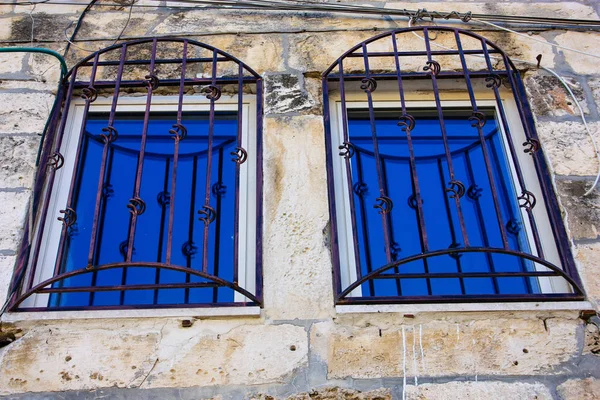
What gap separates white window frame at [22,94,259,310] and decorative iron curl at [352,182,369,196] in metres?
0.41

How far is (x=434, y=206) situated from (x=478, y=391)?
80cm

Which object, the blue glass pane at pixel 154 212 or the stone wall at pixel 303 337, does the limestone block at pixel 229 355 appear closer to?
the stone wall at pixel 303 337

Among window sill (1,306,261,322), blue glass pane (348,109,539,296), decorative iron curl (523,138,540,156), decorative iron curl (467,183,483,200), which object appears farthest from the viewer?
decorative iron curl (467,183,483,200)

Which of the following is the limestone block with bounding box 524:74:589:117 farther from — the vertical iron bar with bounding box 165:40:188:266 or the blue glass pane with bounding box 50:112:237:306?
the vertical iron bar with bounding box 165:40:188:266

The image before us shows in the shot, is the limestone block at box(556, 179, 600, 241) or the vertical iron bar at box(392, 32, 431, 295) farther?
the limestone block at box(556, 179, 600, 241)

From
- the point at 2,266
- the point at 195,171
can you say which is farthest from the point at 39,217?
the point at 195,171

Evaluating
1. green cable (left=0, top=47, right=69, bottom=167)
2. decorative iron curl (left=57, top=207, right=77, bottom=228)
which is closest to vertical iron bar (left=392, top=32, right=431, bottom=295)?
decorative iron curl (left=57, top=207, right=77, bottom=228)

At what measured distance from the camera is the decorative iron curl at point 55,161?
8.13ft

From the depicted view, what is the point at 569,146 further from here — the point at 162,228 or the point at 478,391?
the point at 162,228

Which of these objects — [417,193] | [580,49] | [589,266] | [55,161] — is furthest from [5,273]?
[580,49]

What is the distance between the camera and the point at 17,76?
9.57 feet

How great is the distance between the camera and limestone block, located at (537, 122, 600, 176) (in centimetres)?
260

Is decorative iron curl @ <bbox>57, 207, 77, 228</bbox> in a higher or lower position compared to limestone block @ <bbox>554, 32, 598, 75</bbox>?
lower

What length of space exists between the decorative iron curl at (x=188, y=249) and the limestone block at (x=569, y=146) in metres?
1.43
